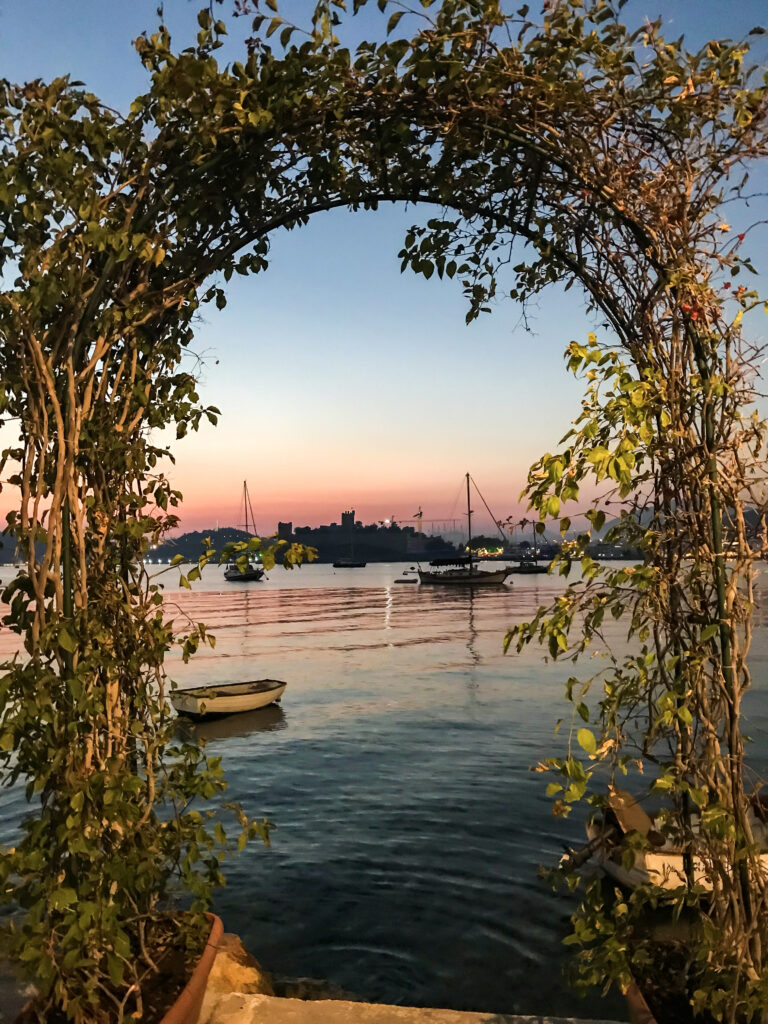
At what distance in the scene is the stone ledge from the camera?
292 cm

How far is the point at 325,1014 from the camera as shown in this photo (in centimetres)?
303

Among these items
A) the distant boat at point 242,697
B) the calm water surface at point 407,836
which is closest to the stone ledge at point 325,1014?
the calm water surface at point 407,836

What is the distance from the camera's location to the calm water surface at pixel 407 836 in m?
5.84

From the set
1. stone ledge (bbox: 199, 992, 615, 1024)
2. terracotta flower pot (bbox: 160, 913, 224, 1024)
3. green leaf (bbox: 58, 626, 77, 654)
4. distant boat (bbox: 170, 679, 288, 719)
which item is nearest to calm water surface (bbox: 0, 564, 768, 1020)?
distant boat (bbox: 170, 679, 288, 719)

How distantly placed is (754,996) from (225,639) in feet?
121

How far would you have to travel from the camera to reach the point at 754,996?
7.39 feet

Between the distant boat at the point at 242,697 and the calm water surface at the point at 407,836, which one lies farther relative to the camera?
the distant boat at the point at 242,697

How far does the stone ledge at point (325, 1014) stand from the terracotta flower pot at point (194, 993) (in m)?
0.17

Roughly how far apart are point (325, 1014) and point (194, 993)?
0.61 meters

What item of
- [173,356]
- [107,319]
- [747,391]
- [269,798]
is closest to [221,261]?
[173,356]

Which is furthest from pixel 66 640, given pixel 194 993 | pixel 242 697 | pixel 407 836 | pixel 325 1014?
pixel 242 697

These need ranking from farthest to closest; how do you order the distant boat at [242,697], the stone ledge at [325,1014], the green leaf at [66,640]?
1. the distant boat at [242,697]
2. the stone ledge at [325,1014]
3. the green leaf at [66,640]

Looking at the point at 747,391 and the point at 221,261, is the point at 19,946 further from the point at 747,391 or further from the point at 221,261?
the point at 747,391

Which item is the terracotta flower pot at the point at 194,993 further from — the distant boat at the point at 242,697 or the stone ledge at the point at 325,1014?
the distant boat at the point at 242,697
